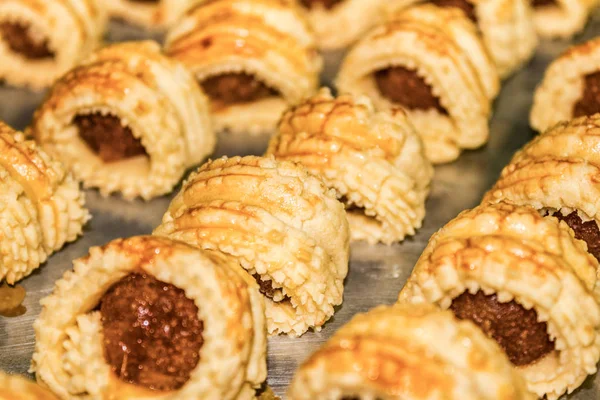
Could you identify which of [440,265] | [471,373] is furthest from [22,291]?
[471,373]

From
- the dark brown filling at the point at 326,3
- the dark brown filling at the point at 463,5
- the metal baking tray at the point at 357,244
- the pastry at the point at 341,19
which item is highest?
the dark brown filling at the point at 463,5

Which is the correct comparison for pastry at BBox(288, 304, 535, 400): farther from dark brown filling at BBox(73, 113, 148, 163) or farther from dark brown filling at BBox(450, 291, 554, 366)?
dark brown filling at BBox(73, 113, 148, 163)

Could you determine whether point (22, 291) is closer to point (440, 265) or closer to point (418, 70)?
point (440, 265)

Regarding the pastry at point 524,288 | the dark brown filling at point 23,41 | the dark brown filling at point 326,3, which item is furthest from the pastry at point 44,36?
the pastry at point 524,288

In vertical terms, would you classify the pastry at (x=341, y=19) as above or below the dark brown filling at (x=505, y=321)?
above

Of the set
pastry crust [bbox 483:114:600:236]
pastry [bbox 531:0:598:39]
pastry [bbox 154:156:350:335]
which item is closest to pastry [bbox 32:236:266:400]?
pastry [bbox 154:156:350:335]

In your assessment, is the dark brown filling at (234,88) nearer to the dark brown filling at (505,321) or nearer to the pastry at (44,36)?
the pastry at (44,36)
